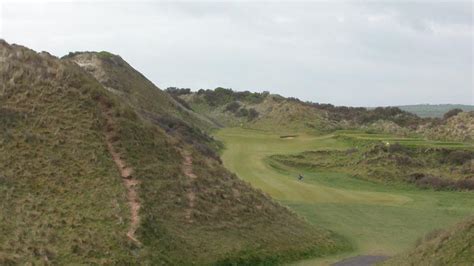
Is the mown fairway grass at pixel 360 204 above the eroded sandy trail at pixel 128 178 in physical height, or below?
below

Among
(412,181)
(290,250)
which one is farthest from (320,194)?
(290,250)

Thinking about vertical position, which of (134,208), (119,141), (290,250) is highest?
(119,141)

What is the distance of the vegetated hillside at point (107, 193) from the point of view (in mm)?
18531

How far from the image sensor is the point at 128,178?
22281 mm

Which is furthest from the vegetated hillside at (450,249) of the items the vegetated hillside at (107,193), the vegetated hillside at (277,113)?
the vegetated hillside at (277,113)

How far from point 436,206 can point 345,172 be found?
13.3 metres

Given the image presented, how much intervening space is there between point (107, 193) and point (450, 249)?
1132 cm

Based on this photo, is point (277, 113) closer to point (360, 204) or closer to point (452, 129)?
point (452, 129)

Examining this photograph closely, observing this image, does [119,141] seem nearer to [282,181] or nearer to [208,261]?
[208,261]

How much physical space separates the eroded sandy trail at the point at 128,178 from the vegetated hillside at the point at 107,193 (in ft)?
0.13

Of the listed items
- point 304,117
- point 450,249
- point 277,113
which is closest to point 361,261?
point 450,249

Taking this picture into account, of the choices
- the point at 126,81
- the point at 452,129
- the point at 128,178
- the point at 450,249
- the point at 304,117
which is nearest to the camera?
the point at 450,249

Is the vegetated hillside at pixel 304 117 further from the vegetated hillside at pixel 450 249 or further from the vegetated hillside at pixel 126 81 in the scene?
the vegetated hillside at pixel 450 249

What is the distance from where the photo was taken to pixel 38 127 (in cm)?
2397
